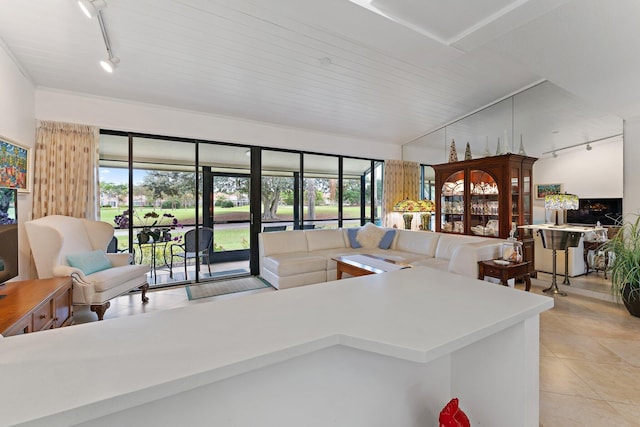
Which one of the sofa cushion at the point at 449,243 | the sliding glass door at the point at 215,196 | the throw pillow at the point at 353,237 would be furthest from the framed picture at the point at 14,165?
the sofa cushion at the point at 449,243

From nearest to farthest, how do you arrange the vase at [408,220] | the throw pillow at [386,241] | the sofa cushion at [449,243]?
the sofa cushion at [449,243], the throw pillow at [386,241], the vase at [408,220]

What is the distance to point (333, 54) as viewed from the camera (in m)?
3.24

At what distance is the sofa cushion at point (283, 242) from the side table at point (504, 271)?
102 inches

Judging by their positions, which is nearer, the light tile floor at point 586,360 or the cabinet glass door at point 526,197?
the light tile floor at point 586,360

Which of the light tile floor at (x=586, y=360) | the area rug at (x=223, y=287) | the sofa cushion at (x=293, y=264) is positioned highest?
the sofa cushion at (x=293, y=264)

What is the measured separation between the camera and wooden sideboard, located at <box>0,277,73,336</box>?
5.60 feet

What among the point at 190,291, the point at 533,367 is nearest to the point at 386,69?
the point at 533,367

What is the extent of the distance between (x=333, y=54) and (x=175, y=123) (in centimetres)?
253

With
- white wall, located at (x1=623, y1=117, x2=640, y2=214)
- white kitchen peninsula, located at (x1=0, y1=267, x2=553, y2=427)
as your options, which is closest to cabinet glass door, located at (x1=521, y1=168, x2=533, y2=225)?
white wall, located at (x1=623, y1=117, x2=640, y2=214)

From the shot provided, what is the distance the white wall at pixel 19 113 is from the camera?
267 centimetres

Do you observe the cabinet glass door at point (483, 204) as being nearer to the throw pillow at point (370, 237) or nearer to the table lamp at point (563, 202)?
the table lamp at point (563, 202)

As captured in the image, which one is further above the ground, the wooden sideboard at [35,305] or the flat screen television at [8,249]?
the flat screen television at [8,249]

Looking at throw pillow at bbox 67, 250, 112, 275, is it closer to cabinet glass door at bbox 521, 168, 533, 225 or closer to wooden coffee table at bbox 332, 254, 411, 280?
wooden coffee table at bbox 332, 254, 411, 280

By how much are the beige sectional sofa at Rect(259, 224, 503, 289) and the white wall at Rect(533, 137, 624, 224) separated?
1360 mm
